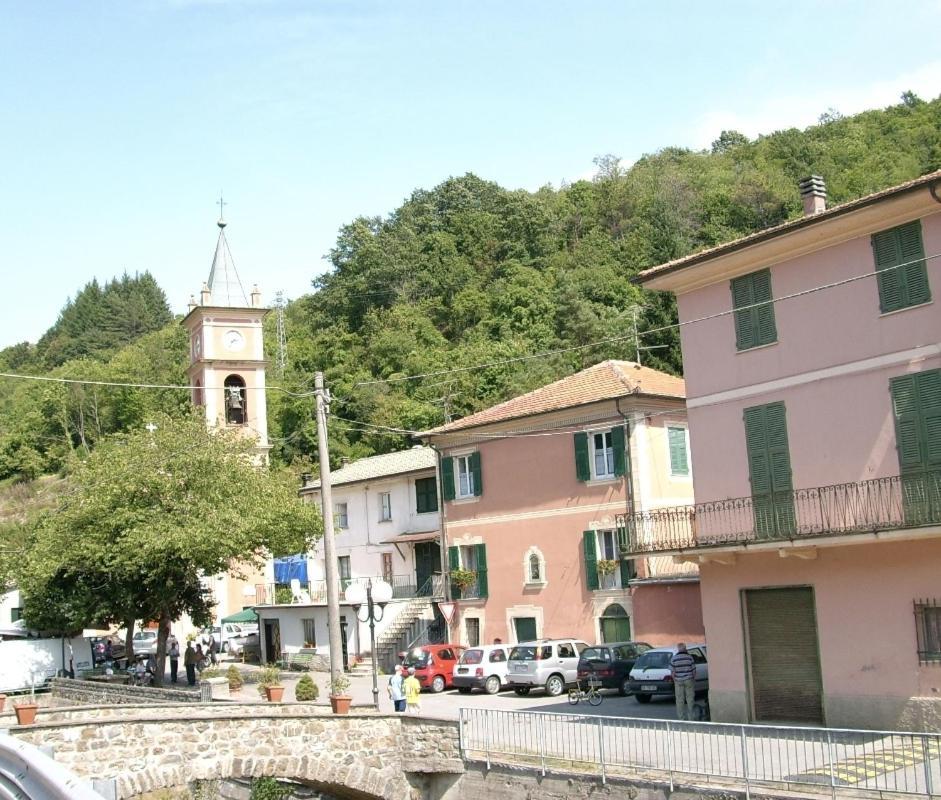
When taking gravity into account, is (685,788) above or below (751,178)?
below

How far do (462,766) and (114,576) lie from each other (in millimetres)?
17122

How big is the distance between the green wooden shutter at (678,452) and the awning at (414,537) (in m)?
9.72

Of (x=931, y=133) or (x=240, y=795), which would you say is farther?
(x=931, y=133)

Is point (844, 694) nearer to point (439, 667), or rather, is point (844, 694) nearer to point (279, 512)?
point (439, 667)

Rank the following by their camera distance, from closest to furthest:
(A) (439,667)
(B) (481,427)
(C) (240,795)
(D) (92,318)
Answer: (C) (240,795)
(A) (439,667)
(B) (481,427)
(D) (92,318)

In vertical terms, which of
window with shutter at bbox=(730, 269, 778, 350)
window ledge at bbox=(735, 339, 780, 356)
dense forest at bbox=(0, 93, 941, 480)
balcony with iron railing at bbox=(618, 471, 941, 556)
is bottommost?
balcony with iron railing at bbox=(618, 471, 941, 556)

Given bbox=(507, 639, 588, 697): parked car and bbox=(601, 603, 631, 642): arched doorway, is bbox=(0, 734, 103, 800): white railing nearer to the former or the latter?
bbox=(507, 639, 588, 697): parked car

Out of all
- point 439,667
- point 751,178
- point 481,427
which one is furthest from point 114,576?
point 751,178

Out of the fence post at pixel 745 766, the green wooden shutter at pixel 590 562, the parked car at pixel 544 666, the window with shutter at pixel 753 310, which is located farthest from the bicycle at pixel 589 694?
the fence post at pixel 745 766

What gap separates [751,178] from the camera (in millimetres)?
69000

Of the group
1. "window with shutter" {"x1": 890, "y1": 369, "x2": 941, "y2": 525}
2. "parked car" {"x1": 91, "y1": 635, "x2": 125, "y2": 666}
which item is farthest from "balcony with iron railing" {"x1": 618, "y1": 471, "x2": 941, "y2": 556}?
"parked car" {"x1": 91, "y1": 635, "x2": 125, "y2": 666}

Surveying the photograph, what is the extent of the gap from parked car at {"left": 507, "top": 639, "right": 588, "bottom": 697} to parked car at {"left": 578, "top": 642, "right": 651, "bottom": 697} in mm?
1080

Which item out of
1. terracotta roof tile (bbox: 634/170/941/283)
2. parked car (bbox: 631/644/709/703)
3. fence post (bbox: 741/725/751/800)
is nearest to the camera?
fence post (bbox: 741/725/751/800)

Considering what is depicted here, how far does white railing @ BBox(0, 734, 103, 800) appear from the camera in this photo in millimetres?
6844
